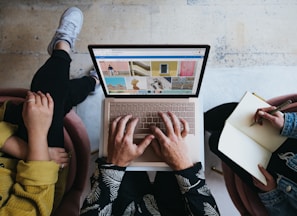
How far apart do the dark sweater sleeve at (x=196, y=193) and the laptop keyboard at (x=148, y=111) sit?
0.60 feet

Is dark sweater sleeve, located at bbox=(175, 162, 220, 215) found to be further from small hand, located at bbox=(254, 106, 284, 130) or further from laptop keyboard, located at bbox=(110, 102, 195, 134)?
small hand, located at bbox=(254, 106, 284, 130)

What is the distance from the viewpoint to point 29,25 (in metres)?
1.57

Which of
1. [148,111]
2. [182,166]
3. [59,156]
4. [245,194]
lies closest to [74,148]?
[59,156]

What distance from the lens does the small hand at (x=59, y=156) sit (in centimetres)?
99

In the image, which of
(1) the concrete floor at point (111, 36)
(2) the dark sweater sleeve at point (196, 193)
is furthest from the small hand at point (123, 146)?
(1) the concrete floor at point (111, 36)

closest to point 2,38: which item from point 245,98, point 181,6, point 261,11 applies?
point 181,6

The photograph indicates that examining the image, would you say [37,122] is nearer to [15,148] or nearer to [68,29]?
[15,148]

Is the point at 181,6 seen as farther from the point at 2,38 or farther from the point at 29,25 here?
the point at 2,38

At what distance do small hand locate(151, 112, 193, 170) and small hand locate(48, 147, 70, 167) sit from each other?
0.33m

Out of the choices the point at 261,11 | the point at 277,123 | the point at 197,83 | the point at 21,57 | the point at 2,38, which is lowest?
the point at 277,123

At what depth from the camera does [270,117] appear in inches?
37.6

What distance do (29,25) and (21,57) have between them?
0.18 m

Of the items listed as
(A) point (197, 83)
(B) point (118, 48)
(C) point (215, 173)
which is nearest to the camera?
(B) point (118, 48)

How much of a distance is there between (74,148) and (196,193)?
1.77ft
